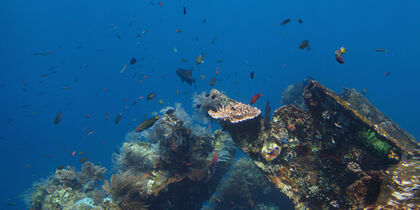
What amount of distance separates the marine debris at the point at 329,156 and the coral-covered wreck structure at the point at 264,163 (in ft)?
0.06

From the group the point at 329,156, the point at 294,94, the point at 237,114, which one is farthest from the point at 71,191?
the point at 294,94

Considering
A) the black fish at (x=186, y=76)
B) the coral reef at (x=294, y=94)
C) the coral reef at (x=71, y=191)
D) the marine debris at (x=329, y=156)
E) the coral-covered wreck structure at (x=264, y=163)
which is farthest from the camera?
the coral reef at (x=294, y=94)

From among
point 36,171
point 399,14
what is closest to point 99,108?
point 36,171

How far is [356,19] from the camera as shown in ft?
427

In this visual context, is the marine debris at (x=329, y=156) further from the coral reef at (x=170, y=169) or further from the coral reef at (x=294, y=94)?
the coral reef at (x=294, y=94)

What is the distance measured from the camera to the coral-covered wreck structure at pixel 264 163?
3608mm

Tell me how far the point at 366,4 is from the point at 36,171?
181 m

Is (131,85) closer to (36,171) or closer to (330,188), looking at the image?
(36,171)

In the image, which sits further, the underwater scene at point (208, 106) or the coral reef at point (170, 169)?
the coral reef at point (170, 169)

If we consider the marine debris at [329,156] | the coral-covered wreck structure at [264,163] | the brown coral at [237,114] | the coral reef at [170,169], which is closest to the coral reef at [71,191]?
the coral-covered wreck structure at [264,163]

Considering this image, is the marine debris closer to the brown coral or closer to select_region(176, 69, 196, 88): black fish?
the brown coral

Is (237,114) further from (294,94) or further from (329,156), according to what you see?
(294,94)

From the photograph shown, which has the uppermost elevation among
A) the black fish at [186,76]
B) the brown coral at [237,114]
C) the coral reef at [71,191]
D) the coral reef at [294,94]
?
the coral reef at [294,94]

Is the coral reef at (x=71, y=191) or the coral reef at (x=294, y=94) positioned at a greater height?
the coral reef at (x=294, y=94)
